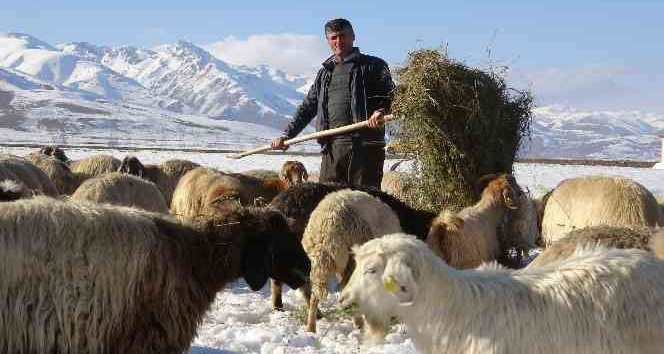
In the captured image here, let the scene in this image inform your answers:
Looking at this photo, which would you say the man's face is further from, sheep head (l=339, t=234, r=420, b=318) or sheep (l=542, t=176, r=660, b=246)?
sheep head (l=339, t=234, r=420, b=318)

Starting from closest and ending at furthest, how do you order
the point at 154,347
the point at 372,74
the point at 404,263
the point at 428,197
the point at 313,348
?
the point at 404,263, the point at 154,347, the point at 313,348, the point at 372,74, the point at 428,197

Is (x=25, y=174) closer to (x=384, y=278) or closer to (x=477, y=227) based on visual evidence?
(x=477, y=227)

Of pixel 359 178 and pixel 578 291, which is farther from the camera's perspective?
pixel 359 178

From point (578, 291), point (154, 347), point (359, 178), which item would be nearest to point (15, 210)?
point (154, 347)

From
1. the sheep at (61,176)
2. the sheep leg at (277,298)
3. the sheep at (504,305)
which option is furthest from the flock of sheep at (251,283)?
the sheep at (61,176)

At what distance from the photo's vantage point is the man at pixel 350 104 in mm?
8562

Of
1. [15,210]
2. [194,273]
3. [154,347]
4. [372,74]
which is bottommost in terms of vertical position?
[154,347]

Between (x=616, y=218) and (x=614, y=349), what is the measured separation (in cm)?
463

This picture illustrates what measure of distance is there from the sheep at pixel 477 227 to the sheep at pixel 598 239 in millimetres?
2006

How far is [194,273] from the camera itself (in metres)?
5.08

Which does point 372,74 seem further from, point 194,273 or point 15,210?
point 15,210

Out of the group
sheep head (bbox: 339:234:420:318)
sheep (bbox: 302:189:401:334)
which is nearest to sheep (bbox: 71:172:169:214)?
sheep (bbox: 302:189:401:334)

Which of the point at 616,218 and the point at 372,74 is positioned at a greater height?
the point at 372,74

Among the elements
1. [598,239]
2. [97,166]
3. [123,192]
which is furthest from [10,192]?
[97,166]
